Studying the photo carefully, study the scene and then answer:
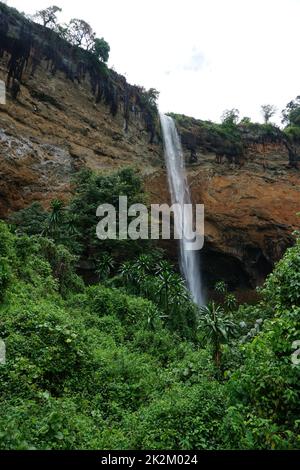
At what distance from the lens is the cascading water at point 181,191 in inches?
1221

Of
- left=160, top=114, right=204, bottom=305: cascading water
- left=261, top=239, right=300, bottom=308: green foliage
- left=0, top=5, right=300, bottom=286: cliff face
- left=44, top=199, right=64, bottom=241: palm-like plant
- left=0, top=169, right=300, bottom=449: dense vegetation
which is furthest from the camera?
left=160, top=114, right=204, bottom=305: cascading water

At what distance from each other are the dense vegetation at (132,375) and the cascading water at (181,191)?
43.0 ft

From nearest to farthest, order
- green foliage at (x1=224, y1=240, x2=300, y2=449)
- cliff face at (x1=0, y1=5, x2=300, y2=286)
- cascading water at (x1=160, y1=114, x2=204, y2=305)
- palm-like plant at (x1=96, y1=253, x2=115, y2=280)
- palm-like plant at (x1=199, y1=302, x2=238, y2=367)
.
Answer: green foliage at (x1=224, y1=240, x2=300, y2=449)
palm-like plant at (x1=199, y1=302, x2=238, y2=367)
palm-like plant at (x1=96, y1=253, x2=115, y2=280)
cliff face at (x1=0, y1=5, x2=300, y2=286)
cascading water at (x1=160, y1=114, x2=204, y2=305)

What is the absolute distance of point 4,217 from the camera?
25406 mm

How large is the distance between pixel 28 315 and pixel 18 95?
68.6ft

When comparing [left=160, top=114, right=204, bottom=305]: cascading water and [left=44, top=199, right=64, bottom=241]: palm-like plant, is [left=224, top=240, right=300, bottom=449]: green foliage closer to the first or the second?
[left=44, top=199, right=64, bottom=241]: palm-like plant

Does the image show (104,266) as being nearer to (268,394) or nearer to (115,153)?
(115,153)

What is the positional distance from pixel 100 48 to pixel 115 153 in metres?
8.18

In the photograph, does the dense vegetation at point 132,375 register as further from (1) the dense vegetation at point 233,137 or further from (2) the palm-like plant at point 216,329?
(1) the dense vegetation at point 233,137

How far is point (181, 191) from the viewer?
3275 centimetres

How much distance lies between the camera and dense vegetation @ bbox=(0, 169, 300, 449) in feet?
20.6

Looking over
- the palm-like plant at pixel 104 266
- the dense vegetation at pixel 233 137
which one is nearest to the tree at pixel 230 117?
the dense vegetation at pixel 233 137

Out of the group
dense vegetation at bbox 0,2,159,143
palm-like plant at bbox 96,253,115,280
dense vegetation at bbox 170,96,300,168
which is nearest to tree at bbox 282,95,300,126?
dense vegetation at bbox 170,96,300,168

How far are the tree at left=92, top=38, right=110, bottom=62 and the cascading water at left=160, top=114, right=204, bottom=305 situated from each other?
6872 mm
